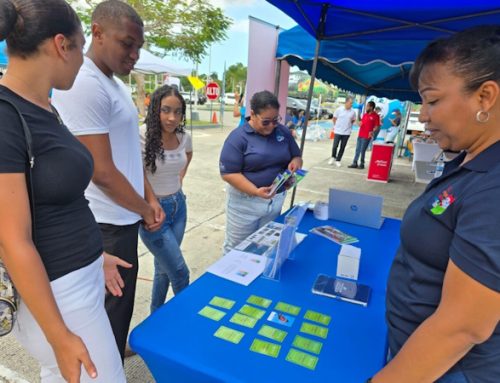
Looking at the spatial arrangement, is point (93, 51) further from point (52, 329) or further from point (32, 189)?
point (52, 329)

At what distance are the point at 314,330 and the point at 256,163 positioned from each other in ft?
4.46

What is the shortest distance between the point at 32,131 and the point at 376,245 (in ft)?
5.78

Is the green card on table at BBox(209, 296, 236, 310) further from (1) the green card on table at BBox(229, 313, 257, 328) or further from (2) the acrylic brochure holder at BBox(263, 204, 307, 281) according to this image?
(2) the acrylic brochure holder at BBox(263, 204, 307, 281)

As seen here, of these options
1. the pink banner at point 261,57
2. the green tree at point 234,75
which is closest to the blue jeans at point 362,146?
the pink banner at point 261,57

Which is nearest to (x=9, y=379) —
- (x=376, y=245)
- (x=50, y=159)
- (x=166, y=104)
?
(x=50, y=159)

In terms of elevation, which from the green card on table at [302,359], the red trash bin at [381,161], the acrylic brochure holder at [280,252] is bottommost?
the red trash bin at [381,161]

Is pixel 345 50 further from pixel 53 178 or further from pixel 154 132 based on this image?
pixel 53 178

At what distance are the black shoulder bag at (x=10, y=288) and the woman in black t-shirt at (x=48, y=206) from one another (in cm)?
1

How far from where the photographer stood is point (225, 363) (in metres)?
0.97

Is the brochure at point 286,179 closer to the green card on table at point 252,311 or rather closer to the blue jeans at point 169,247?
the blue jeans at point 169,247

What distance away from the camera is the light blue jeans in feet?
7.82

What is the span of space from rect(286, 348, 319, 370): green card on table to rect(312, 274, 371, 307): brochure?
0.35 meters

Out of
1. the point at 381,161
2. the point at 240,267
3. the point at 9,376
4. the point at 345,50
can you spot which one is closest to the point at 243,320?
the point at 240,267

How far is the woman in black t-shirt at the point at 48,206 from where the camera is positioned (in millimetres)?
792
